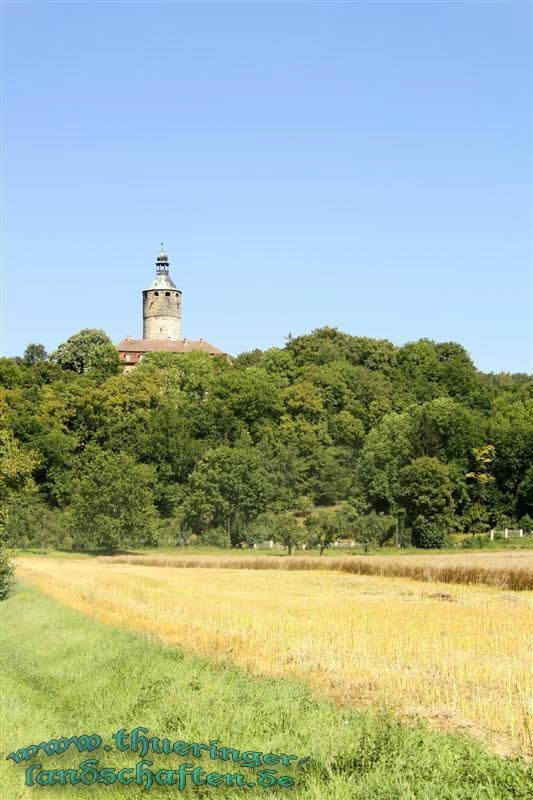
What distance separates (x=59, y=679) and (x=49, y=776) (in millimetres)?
6381

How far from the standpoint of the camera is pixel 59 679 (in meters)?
19.8

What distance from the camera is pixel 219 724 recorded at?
13805mm

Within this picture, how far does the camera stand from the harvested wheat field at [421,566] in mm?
42125

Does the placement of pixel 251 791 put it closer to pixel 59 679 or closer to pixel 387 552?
pixel 59 679

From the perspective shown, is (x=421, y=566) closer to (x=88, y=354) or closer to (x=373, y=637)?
(x=373, y=637)

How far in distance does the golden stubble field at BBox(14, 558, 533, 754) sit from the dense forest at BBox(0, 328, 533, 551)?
43.0 meters

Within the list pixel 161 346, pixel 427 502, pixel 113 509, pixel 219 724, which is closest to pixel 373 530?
pixel 427 502

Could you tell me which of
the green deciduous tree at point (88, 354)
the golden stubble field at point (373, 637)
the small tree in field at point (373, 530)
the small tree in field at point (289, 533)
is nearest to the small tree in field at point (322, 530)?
the small tree in field at point (289, 533)

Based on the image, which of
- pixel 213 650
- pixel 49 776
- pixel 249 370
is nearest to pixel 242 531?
pixel 249 370

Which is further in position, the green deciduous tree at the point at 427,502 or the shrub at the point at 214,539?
the shrub at the point at 214,539

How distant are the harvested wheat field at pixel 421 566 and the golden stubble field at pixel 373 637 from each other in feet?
5.91

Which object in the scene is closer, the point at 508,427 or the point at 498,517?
the point at 498,517

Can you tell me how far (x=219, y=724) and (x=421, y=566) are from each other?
36458mm

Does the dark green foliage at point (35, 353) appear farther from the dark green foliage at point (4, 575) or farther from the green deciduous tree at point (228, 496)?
the dark green foliage at point (4, 575)
